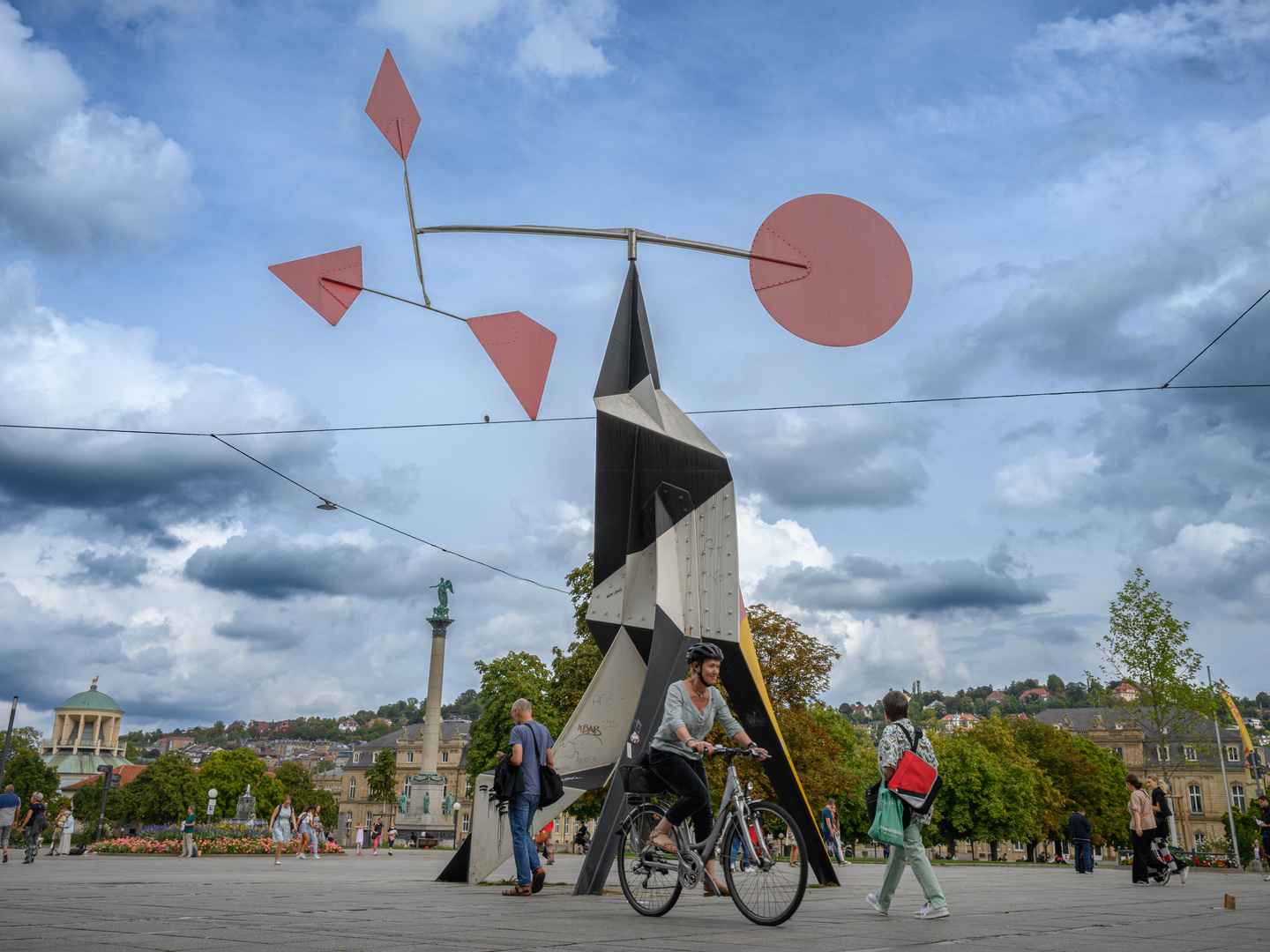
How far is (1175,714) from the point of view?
28.4 meters

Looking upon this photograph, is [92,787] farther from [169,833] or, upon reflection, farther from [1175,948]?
[1175,948]

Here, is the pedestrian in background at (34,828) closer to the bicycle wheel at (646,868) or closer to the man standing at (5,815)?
the man standing at (5,815)

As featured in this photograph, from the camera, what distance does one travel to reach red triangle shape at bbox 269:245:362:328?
11.0 meters

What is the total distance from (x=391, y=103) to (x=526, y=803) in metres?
7.23

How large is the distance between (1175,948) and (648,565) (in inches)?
270

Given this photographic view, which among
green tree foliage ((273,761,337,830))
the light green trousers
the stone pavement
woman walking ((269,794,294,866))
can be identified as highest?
the light green trousers

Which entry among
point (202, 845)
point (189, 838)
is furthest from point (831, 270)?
point (202, 845)

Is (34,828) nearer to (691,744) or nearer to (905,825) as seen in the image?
(691,744)

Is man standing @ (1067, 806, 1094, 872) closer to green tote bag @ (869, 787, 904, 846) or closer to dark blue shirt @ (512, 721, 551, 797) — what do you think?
green tote bag @ (869, 787, 904, 846)

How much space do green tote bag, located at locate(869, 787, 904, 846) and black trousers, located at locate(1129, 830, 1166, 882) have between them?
892cm

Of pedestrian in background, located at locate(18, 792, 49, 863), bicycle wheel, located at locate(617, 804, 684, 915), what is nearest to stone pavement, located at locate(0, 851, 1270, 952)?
bicycle wheel, located at locate(617, 804, 684, 915)

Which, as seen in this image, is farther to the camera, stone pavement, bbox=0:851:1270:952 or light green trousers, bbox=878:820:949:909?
light green trousers, bbox=878:820:949:909

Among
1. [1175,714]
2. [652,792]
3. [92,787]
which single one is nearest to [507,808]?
[652,792]

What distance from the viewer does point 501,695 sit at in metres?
39.0
